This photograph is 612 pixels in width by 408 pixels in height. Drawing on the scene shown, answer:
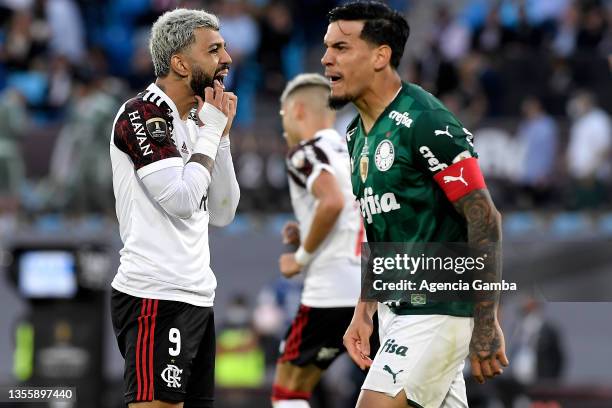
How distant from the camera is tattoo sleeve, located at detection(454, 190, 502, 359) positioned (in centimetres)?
545

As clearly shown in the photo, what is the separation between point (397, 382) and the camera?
5.56 metres

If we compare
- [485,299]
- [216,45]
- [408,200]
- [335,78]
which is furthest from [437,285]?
[216,45]

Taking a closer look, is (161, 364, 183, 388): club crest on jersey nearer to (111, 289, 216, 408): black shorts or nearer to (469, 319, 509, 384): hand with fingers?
(111, 289, 216, 408): black shorts

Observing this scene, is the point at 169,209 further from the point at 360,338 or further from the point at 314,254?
the point at 314,254

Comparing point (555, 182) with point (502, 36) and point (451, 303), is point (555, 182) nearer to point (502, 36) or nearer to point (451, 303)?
point (502, 36)

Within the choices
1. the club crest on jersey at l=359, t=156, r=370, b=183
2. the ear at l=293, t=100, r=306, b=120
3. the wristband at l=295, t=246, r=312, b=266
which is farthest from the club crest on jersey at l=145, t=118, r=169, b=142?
the ear at l=293, t=100, r=306, b=120

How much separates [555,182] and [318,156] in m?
8.08

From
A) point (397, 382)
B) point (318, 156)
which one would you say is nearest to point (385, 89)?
point (397, 382)

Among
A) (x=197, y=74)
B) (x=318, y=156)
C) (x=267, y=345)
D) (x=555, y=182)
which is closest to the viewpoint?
(x=197, y=74)

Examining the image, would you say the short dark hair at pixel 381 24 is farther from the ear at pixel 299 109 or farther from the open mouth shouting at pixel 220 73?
the ear at pixel 299 109

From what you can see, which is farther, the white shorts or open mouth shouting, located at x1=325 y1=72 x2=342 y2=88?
open mouth shouting, located at x1=325 y1=72 x2=342 y2=88

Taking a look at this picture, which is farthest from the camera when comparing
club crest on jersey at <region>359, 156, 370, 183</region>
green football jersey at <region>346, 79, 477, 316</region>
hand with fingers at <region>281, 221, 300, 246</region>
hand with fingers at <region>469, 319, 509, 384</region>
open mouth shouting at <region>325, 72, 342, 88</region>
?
hand with fingers at <region>281, 221, 300, 246</region>

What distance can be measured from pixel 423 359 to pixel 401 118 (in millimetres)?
1047

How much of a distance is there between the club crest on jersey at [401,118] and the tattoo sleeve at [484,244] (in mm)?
418
